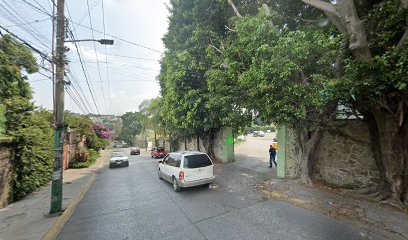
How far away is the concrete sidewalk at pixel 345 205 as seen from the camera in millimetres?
4938

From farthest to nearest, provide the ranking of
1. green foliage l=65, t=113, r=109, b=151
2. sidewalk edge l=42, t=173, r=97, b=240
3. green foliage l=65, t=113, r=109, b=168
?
green foliage l=65, t=113, r=109, b=151 < green foliage l=65, t=113, r=109, b=168 < sidewalk edge l=42, t=173, r=97, b=240

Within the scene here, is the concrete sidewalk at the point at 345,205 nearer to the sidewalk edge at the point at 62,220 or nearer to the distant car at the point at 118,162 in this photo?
the sidewalk edge at the point at 62,220

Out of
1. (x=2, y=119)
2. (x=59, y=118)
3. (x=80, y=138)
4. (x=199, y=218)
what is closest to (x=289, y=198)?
(x=199, y=218)

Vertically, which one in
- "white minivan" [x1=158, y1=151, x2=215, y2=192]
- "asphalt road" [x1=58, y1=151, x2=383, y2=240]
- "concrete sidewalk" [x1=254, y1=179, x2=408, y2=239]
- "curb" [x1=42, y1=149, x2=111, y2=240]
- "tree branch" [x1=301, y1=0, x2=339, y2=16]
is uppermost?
"tree branch" [x1=301, y1=0, x2=339, y2=16]

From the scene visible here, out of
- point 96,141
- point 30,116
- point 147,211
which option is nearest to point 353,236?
point 147,211

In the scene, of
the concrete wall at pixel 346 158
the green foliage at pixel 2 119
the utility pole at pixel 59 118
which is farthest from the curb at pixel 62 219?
the concrete wall at pixel 346 158

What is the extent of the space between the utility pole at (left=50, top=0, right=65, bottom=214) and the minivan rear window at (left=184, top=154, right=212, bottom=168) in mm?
4576

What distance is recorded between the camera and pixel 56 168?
6.63 metres

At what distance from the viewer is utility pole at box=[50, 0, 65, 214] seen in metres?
6.66

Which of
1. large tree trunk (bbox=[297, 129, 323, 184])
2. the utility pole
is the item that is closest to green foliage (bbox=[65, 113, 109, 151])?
the utility pole

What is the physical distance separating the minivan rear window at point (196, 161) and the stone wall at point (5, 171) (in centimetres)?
670

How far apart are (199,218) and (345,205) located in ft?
15.2

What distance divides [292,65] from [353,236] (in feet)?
15.7

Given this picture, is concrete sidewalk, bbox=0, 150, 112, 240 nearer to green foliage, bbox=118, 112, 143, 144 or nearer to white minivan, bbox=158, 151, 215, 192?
white minivan, bbox=158, 151, 215, 192
